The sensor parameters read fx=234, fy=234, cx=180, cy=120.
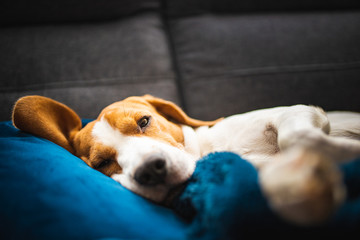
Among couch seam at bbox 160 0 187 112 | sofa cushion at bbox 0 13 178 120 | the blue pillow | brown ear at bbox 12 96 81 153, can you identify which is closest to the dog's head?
brown ear at bbox 12 96 81 153

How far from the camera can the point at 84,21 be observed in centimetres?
214

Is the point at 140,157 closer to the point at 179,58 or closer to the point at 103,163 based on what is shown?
the point at 103,163

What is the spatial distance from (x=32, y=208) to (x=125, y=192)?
0.32 metres

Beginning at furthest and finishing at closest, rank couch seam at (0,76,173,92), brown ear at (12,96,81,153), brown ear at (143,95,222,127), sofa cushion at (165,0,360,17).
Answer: sofa cushion at (165,0,360,17), couch seam at (0,76,173,92), brown ear at (143,95,222,127), brown ear at (12,96,81,153)

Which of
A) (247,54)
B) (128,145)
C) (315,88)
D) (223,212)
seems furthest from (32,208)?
(315,88)

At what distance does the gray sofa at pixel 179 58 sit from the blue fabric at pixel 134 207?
3.20 ft

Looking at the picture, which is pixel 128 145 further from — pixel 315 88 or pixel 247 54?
pixel 315 88

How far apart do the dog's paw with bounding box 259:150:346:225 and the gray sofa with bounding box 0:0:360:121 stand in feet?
4.62

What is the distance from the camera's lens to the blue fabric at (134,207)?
60 centimetres

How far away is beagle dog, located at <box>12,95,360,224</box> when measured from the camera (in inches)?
20.7

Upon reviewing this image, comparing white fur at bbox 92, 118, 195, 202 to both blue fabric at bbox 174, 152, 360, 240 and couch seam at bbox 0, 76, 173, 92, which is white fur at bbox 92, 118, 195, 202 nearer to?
blue fabric at bbox 174, 152, 360, 240

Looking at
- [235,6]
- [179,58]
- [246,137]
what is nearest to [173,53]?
[179,58]

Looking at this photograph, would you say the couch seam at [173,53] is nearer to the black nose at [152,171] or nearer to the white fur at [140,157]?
the white fur at [140,157]

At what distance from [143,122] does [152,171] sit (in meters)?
0.43
